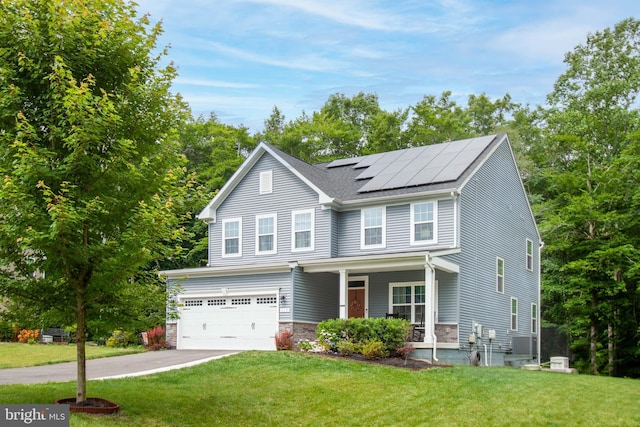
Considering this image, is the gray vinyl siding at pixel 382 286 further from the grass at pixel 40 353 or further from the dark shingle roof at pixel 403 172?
the grass at pixel 40 353

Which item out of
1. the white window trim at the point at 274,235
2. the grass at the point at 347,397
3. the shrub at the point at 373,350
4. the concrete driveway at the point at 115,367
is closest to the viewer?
the grass at the point at 347,397

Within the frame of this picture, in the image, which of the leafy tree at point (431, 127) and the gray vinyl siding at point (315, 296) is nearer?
the gray vinyl siding at point (315, 296)

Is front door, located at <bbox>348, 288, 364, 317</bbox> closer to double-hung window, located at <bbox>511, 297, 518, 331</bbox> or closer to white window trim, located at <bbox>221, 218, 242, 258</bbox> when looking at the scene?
white window trim, located at <bbox>221, 218, 242, 258</bbox>

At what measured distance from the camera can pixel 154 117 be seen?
11547 millimetres

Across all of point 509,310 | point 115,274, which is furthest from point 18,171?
point 509,310

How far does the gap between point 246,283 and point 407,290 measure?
5629mm

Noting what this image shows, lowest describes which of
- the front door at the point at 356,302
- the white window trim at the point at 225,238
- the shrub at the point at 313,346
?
the shrub at the point at 313,346

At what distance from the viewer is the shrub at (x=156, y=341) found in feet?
82.6

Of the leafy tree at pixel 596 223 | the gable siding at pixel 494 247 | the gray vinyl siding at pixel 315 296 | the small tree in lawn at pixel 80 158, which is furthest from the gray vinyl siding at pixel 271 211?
the small tree in lawn at pixel 80 158

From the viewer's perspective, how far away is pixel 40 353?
2389 cm

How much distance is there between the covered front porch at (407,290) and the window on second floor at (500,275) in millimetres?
3964

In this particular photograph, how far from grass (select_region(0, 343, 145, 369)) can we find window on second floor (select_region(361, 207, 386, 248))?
9.08m

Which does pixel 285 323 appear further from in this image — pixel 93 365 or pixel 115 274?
pixel 115 274

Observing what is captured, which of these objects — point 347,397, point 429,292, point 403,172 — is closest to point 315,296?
point 429,292
